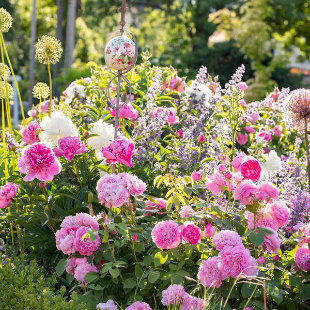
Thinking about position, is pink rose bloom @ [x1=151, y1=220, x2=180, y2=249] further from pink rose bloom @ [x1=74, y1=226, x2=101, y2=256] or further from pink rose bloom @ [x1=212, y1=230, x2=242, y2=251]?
pink rose bloom @ [x1=74, y1=226, x2=101, y2=256]

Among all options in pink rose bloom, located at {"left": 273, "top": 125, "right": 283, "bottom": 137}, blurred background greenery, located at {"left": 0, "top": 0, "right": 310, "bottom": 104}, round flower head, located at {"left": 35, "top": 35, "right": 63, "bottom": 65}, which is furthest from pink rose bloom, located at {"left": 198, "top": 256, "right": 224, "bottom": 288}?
blurred background greenery, located at {"left": 0, "top": 0, "right": 310, "bottom": 104}

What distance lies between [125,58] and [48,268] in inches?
45.4

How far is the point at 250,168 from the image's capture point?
92.3 inches

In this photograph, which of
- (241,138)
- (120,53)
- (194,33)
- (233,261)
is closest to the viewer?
(233,261)

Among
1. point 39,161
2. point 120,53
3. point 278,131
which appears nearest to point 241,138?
point 278,131

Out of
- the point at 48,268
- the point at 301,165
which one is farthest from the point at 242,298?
the point at 301,165

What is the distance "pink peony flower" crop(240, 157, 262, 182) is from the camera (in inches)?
92.2

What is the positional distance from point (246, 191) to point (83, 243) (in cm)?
72

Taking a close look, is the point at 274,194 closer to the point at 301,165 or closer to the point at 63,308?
the point at 63,308

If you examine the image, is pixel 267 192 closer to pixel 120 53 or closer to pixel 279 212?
pixel 279 212

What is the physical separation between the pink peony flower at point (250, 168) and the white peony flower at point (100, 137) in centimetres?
75

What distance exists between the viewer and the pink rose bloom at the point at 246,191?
2.27 meters

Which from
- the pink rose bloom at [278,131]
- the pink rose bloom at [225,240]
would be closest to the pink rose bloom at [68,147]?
the pink rose bloom at [225,240]

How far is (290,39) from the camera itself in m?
14.3
